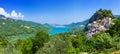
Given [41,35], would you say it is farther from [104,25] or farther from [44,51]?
[104,25]

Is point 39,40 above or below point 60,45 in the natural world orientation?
below

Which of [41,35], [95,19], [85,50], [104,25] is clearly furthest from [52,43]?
[95,19]

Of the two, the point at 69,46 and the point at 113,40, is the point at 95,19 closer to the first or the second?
the point at 113,40

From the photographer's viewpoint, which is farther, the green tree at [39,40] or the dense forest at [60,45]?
the green tree at [39,40]

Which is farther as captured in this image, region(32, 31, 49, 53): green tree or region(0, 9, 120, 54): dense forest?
region(32, 31, 49, 53): green tree

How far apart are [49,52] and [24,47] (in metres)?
15.1

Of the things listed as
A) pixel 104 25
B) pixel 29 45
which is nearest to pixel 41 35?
pixel 29 45

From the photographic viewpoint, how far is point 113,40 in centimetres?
4519

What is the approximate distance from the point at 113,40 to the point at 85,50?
6.53 metres

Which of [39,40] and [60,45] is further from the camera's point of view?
[39,40]

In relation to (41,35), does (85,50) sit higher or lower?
lower

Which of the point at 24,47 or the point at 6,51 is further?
the point at 24,47

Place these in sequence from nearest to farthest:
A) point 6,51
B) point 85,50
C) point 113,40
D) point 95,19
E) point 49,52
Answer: point 6,51
point 49,52
point 113,40
point 85,50
point 95,19

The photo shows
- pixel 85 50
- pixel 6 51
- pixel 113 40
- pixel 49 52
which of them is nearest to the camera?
pixel 6 51
